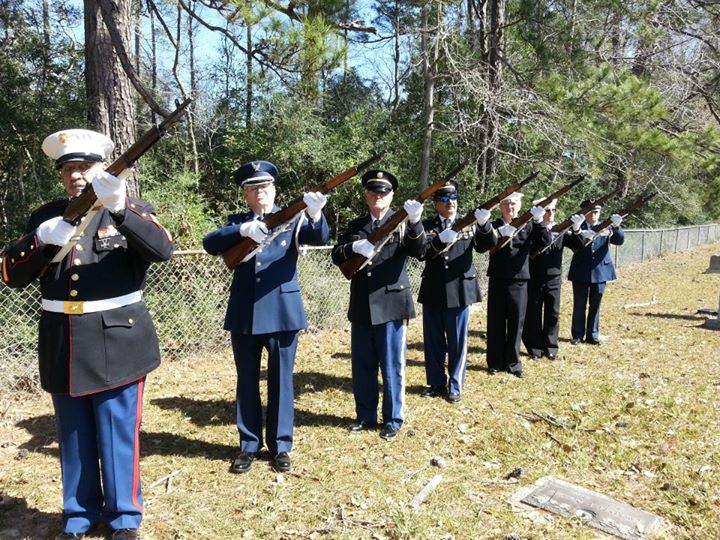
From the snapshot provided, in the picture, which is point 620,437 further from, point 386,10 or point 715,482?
point 386,10

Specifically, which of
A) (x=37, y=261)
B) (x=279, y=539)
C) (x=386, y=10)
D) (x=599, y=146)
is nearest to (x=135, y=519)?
(x=279, y=539)

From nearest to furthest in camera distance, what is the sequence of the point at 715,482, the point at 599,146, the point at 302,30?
1. the point at 715,482
2. the point at 302,30
3. the point at 599,146

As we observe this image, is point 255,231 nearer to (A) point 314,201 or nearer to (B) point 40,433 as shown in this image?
(A) point 314,201

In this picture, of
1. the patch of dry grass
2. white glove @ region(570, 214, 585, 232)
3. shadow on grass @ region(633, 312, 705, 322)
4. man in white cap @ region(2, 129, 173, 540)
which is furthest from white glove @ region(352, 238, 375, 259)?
shadow on grass @ region(633, 312, 705, 322)

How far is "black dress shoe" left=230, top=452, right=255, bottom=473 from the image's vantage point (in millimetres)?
3975

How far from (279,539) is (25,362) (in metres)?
3.58

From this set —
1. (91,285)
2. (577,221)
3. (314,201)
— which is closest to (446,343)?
(314,201)

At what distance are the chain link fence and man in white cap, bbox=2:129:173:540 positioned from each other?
2718 millimetres

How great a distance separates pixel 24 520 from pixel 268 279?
2104mm

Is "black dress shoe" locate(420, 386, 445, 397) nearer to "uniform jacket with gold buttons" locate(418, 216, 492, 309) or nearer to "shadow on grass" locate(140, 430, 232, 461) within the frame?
"uniform jacket with gold buttons" locate(418, 216, 492, 309)

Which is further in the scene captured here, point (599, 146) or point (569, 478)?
point (599, 146)

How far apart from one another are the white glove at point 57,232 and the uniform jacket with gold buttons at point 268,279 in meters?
1.24

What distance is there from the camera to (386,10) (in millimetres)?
15195

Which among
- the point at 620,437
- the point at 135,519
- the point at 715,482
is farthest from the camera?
the point at 620,437
